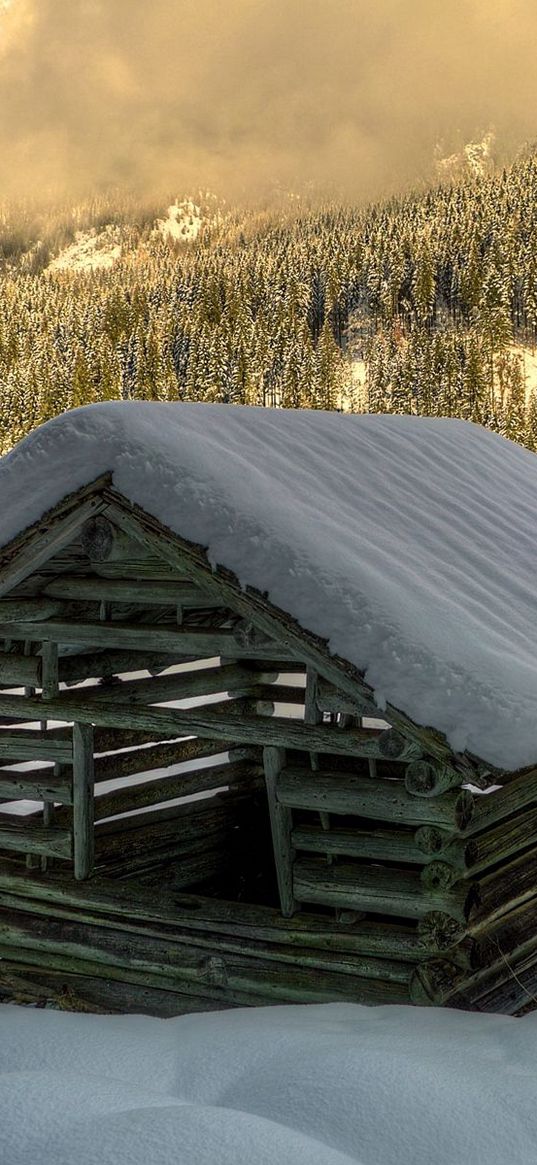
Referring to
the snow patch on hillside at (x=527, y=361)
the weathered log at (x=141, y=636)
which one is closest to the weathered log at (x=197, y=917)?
the weathered log at (x=141, y=636)

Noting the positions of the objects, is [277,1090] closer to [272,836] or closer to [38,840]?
[272,836]

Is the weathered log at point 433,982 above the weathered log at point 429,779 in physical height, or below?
below

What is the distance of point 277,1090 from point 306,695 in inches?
96.0

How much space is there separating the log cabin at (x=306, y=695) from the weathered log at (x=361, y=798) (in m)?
0.01

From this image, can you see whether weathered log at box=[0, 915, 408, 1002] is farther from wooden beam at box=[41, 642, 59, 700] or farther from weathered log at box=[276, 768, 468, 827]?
wooden beam at box=[41, 642, 59, 700]

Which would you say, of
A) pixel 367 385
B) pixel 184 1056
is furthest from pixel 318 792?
pixel 367 385

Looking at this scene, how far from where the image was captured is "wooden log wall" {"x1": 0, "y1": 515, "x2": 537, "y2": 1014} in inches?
234

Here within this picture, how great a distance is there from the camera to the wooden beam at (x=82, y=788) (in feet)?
23.2

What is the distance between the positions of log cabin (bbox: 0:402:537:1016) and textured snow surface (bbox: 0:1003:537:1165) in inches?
23.0

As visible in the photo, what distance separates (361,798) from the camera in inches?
244

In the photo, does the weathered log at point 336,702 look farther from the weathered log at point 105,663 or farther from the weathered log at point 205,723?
the weathered log at point 105,663

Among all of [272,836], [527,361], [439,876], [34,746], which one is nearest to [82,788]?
[34,746]

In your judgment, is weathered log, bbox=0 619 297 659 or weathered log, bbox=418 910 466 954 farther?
weathered log, bbox=0 619 297 659

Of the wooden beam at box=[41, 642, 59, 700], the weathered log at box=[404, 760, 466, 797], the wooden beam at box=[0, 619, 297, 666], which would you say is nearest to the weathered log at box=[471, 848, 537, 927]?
the weathered log at box=[404, 760, 466, 797]
